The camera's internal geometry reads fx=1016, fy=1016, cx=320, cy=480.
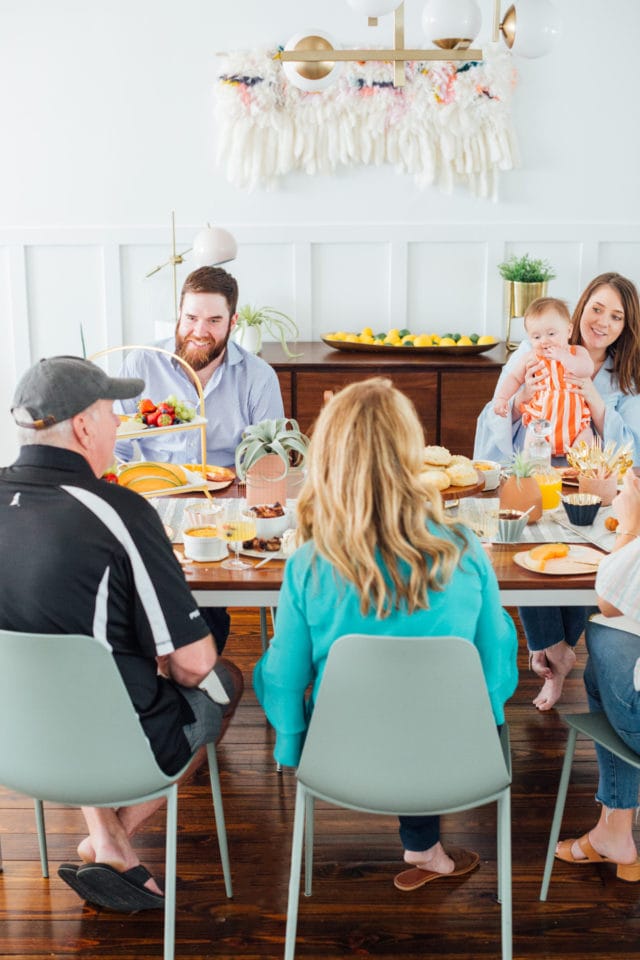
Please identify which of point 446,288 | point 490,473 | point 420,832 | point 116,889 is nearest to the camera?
point 116,889

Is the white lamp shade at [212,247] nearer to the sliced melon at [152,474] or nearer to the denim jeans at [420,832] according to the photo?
the sliced melon at [152,474]

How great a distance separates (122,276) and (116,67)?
0.96m

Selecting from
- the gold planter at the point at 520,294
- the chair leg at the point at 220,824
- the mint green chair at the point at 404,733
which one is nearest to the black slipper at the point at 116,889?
the chair leg at the point at 220,824

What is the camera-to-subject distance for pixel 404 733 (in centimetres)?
170

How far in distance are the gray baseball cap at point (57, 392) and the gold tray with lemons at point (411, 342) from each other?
111 inches

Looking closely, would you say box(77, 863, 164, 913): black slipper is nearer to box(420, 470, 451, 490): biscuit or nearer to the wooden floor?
the wooden floor

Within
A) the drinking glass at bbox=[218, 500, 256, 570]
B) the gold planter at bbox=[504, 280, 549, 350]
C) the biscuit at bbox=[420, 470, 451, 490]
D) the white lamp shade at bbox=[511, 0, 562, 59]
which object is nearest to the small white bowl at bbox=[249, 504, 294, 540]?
the drinking glass at bbox=[218, 500, 256, 570]

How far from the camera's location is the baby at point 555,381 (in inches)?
130

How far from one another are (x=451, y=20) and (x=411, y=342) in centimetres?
217

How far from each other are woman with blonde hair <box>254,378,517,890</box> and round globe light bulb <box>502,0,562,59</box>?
1.43 metres

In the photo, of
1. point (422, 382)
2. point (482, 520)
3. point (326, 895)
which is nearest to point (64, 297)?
point (422, 382)

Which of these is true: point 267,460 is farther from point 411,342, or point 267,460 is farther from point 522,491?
point 411,342

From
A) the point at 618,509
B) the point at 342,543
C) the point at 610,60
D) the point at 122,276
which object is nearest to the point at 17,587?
the point at 342,543

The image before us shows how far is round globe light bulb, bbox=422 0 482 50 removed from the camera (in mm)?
2602
